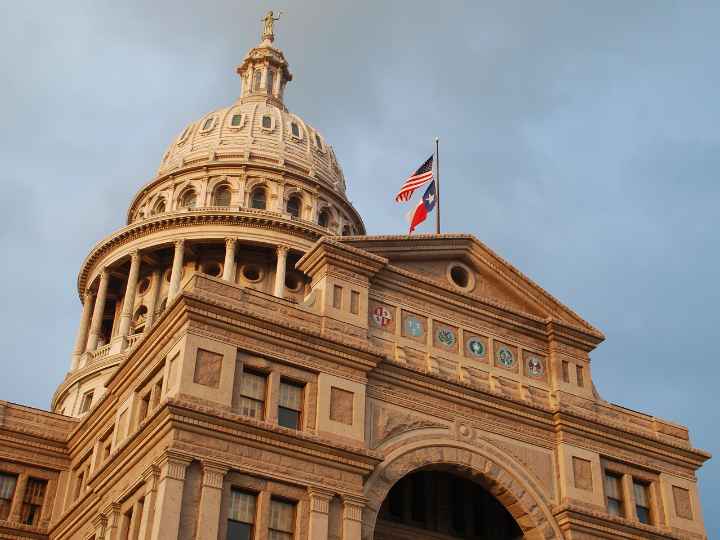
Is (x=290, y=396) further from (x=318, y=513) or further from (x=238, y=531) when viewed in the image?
(x=238, y=531)

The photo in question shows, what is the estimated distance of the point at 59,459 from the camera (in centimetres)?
4416

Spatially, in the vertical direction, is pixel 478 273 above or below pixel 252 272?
below

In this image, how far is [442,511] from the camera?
41.2 meters

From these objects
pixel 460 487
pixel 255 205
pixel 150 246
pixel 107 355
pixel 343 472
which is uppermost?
pixel 255 205

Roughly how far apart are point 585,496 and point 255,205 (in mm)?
39986

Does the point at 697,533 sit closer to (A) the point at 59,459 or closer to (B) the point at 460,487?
(B) the point at 460,487

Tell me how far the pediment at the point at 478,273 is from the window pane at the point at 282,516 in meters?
12.0

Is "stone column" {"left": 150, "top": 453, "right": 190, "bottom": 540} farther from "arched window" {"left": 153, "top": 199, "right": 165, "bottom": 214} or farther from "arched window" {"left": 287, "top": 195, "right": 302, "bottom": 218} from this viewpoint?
"arched window" {"left": 153, "top": 199, "right": 165, "bottom": 214}

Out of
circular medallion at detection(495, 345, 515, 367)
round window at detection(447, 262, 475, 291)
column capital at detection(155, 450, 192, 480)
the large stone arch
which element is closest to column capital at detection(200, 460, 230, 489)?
column capital at detection(155, 450, 192, 480)

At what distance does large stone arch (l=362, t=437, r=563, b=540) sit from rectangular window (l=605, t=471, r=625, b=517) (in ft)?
10.2

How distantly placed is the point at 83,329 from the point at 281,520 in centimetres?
4101

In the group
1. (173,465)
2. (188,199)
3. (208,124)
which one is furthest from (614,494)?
(208,124)

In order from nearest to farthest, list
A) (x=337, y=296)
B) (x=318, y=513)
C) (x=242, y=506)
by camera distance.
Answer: (x=242, y=506) → (x=318, y=513) → (x=337, y=296)

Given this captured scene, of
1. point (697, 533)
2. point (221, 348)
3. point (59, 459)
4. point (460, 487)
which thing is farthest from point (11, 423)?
point (697, 533)
